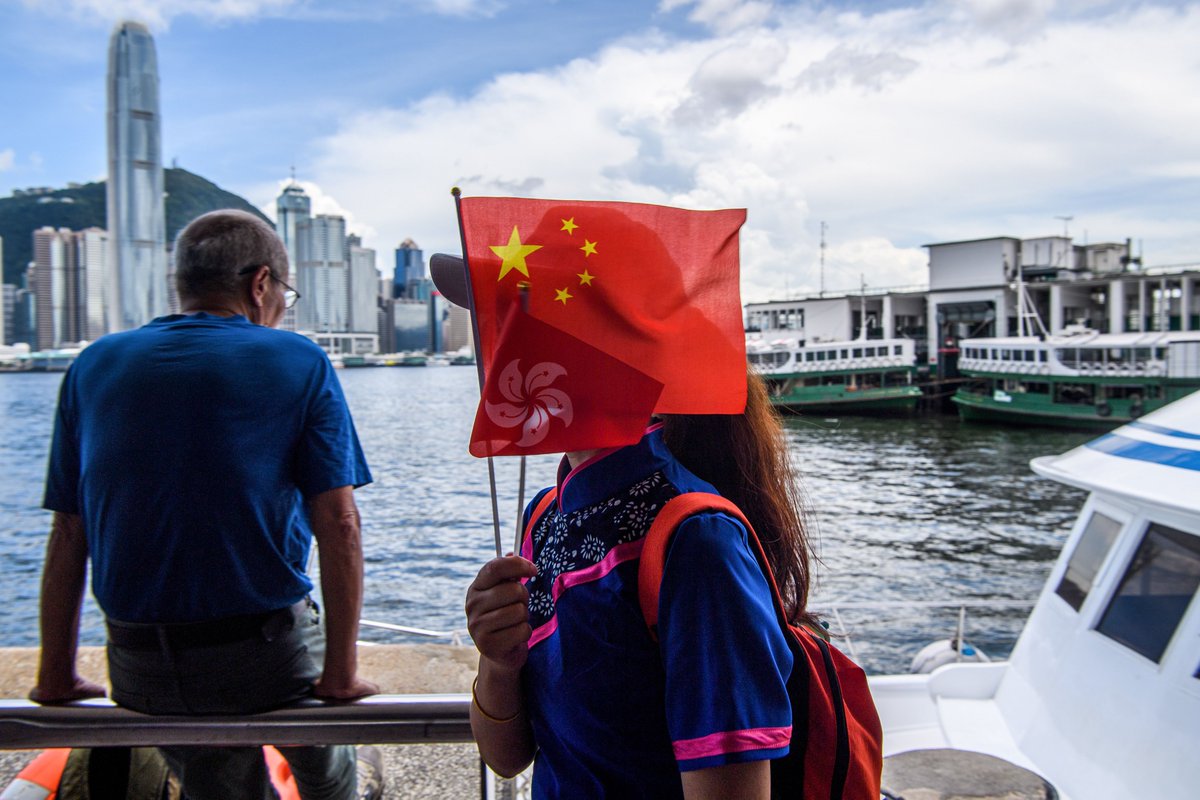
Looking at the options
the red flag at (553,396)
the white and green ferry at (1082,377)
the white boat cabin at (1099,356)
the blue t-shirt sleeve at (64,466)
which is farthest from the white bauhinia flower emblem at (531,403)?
the white boat cabin at (1099,356)

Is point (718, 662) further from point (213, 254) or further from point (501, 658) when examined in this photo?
point (213, 254)

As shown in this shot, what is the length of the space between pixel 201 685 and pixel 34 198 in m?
165

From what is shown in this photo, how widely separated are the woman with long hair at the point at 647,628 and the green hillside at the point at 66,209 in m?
126

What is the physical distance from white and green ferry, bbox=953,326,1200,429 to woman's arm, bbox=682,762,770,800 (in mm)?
42323

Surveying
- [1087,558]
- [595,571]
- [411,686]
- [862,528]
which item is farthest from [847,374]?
[595,571]

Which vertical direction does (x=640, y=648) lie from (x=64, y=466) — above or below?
below

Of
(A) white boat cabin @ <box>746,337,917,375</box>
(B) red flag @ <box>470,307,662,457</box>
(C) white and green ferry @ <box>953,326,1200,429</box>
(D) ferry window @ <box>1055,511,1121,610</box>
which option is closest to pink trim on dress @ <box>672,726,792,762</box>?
(B) red flag @ <box>470,307,662,457</box>

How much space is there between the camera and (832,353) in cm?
5453

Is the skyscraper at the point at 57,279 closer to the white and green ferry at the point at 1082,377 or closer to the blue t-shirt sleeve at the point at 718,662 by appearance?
the white and green ferry at the point at 1082,377

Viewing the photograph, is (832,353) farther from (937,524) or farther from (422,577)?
(422,577)

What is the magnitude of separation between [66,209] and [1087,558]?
6220 inches

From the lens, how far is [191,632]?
7.48 feet

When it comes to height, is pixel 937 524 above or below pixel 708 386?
below

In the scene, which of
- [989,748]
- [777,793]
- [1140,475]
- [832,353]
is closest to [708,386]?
[777,793]
